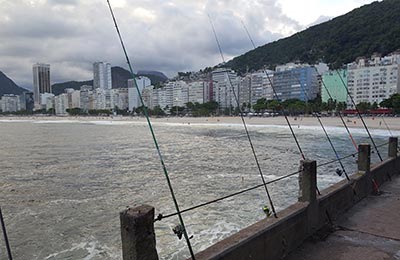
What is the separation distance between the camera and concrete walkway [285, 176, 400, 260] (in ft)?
13.2

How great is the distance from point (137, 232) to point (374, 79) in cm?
12780

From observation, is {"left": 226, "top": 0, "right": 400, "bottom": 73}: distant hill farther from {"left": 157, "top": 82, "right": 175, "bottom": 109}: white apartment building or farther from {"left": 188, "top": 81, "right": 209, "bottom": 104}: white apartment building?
{"left": 157, "top": 82, "right": 175, "bottom": 109}: white apartment building

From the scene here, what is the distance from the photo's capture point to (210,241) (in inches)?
283

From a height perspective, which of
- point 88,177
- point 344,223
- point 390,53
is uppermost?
point 390,53

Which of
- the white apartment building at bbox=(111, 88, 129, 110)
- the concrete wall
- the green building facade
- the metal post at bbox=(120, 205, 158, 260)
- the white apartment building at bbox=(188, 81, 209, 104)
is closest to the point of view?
the metal post at bbox=(120, 205, 158, 260)

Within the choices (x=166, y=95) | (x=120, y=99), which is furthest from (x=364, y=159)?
(x=120, y=99)

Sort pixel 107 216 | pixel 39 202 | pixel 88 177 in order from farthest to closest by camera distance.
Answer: pixel 88 177 < pixel 39 202 < pixel 107 216

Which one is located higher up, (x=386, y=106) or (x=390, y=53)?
(x=390, y=53)

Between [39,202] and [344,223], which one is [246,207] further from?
[39,202]

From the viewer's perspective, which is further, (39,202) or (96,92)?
(96,92)

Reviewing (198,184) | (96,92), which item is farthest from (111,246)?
(96,92)

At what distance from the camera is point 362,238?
4.50 m

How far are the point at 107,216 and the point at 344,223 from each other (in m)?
6.49

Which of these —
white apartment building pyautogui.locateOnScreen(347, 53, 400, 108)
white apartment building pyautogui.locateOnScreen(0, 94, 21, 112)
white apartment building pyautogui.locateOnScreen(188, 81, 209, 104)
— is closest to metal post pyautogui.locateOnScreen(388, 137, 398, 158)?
white apartment building pyautogui.locateOnScreen(347, 53, 400, 108)
